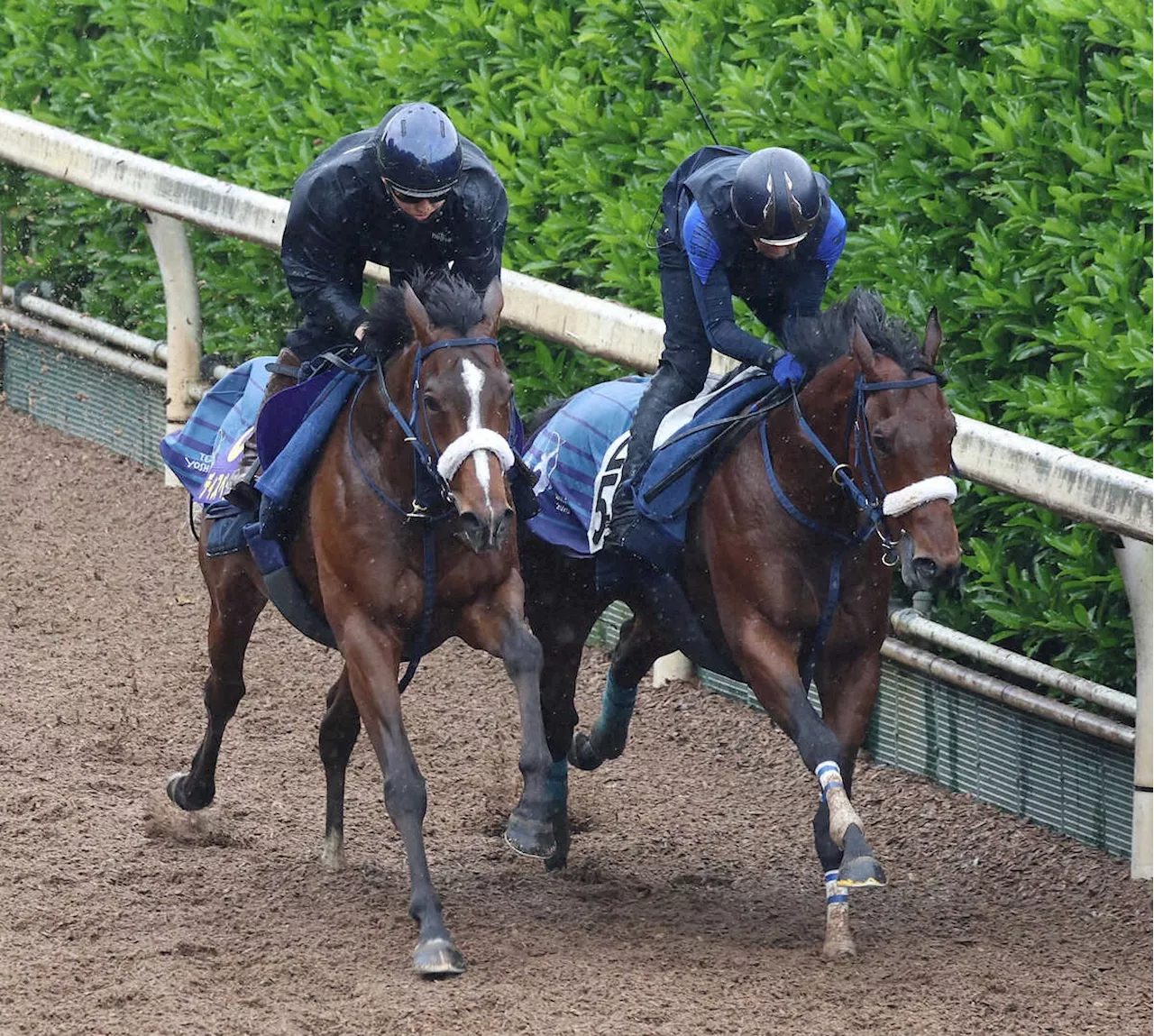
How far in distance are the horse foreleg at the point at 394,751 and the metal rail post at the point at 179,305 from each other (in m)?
3.83

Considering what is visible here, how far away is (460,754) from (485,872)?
1.09 metres

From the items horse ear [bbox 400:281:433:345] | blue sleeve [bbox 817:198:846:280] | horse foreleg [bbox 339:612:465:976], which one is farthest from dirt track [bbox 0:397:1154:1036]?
blue sleeve [bbox 817:198:846:280]

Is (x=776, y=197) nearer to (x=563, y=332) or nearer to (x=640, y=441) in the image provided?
(x=640, y=441)

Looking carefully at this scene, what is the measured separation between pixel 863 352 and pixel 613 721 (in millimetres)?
1911

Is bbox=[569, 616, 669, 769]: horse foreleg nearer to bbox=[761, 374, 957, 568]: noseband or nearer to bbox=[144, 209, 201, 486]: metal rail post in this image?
bbox=[761, 374, 957, 568]: noseband

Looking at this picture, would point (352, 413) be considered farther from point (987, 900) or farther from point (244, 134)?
point (244, 134)

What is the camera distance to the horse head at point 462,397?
5855 millimetres

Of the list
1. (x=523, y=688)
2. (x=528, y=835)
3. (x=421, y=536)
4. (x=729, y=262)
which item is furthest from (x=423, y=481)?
(x=729, y=262)

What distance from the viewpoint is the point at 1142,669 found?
21.4 ft

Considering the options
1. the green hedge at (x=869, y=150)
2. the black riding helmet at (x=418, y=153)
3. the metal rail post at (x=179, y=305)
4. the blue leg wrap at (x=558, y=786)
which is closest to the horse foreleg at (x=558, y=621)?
the blue leg wrap at (x=558, y=786)

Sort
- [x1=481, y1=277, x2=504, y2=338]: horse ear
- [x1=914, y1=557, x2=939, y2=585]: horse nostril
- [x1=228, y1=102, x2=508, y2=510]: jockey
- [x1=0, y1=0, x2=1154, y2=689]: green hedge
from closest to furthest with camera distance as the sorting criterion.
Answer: [x1=914, y1=557, x2=939, y2=585]: horse nostril < [x1=481, y1=277, x2=504, y2=338]: horse ear < [x1=228, y1=102, x2=508, y2=510]: jockey < [x1=0, y1=0, x2=1154, y2=689]: green hedge

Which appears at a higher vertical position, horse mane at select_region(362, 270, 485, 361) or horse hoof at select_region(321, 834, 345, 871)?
horse mane at select_region(362, 270, 485, 361)

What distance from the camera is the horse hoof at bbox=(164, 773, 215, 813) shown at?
743 cm

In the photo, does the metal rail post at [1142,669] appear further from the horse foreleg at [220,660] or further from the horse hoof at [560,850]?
the horse foreleg at [220,660]
